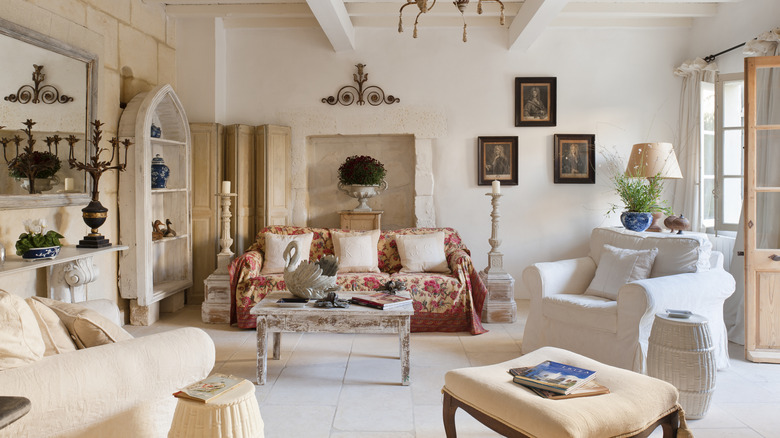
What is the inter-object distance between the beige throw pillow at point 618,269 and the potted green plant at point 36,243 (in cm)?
363

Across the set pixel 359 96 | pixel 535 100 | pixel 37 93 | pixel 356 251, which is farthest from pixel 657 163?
pixel 37 93

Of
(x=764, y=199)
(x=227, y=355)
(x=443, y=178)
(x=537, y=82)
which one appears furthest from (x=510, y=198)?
(x=227, y=355)

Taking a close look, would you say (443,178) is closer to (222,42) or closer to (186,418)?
(222,42)

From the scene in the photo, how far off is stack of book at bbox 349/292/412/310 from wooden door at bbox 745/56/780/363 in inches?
96.8

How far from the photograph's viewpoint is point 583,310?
365 centimetres

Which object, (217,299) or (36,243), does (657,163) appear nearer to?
(217,299)

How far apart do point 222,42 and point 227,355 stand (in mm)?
3457

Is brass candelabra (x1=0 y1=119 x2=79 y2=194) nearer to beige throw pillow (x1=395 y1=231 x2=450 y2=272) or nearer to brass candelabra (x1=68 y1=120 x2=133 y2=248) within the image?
brass candelabra (x1=68 y1=120 x2=133 y2=248)

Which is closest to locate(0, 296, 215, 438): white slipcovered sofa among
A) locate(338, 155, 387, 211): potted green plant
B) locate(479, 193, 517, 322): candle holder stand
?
locate(479, 193, 517, 322): candle holder stand

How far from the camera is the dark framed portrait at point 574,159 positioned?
5.91 meters

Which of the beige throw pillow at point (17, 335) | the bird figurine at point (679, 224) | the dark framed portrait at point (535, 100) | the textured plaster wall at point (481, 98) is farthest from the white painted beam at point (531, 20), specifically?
the beige throw pillow at point (17, 335)

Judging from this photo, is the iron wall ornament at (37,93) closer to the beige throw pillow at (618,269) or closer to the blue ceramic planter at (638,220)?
the beige throw pillow at (618,269)

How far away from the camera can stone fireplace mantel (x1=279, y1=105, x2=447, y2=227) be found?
5.94 meters

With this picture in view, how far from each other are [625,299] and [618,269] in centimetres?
55
